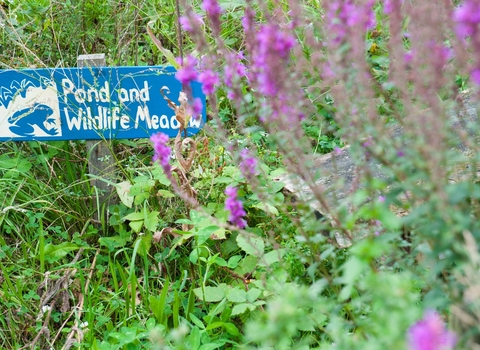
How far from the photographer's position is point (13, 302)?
2.84 meters

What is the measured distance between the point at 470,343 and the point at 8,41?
343 cm

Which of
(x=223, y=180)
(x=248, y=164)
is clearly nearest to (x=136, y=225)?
(x=223, y=180)

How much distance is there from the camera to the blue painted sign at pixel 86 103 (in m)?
3.02

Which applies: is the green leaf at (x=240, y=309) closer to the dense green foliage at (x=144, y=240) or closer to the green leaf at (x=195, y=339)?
the dense green foliage at (x=144, y=240)

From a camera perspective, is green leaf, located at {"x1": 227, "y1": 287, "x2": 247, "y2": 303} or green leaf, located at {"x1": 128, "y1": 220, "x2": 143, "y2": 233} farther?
green leaf, located at {"x1": 128, "y1": 220, "x2": 143, "y2": 233}

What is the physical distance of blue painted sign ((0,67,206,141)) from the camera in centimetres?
302

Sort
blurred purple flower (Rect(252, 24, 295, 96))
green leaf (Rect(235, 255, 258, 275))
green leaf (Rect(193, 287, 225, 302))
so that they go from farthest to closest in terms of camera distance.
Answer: green leaf (Rect(235, 255, 258, 275)) → green leaf (Rect(193, 287, 225, 302)) → blurred purple flower (Rect(252, 24, 295, 96))

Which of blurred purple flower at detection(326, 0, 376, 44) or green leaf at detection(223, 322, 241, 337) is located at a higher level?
blurred purple flower at detection(326, 0, 376, 44)

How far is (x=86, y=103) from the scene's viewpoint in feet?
10.1

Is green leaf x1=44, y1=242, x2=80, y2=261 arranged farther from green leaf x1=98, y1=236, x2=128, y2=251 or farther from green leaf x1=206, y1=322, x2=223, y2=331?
green leaf x1=206, y1=322, x2=223, y2=331

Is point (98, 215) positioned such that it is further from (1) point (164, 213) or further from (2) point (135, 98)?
(2) point (135, 98)

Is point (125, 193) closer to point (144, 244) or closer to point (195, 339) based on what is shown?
point (144, 244)

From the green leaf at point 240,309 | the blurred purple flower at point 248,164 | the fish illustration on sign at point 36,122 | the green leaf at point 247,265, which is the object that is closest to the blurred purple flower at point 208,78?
the blurred purple flower at point 248,164

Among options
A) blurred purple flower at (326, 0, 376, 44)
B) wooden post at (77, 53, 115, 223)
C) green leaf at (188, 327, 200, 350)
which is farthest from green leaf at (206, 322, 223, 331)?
blurred purple flower at (326, 0, 376, 44)
